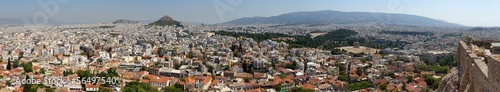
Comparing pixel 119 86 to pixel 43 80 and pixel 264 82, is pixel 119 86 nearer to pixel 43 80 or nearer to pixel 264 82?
pixel 43 80

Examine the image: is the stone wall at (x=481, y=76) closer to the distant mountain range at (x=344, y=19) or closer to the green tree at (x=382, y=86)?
the green tree at (x=382, y=86)

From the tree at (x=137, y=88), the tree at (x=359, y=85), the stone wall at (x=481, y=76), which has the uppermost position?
the stone wall at (x=481, y=76)

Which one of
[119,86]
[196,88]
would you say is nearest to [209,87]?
[196,88]

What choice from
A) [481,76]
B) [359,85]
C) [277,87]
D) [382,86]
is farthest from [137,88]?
[481,76]

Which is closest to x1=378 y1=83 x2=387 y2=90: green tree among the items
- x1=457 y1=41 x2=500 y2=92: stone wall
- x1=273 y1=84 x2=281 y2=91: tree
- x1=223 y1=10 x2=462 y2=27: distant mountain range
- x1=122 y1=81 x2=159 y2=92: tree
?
x1=273 y1=84 x2=281 y2=91: tree

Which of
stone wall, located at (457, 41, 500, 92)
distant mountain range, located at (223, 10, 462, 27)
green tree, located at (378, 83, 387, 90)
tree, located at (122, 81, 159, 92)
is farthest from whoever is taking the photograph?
distant mountain range, located at (223, 10, 462, 27)

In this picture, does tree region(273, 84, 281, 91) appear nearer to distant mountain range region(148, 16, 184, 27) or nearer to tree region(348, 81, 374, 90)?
tree region(348, 81, 374, 90)

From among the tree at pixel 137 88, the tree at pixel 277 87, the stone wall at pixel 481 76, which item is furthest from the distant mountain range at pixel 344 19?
the stone wall at pixel 481 76

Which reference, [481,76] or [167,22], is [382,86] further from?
[167,22]

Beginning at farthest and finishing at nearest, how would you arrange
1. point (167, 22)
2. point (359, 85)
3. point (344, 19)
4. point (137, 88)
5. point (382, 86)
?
point (344, 19)
point (167, 22)
point (359, 85)
point (382, 86)
point (137, 88)
